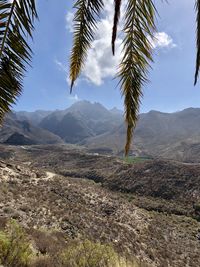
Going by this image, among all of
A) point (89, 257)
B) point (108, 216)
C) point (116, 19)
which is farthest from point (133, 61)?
point (108, 216)

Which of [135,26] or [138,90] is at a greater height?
[135,26]

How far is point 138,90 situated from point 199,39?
104 centimetres

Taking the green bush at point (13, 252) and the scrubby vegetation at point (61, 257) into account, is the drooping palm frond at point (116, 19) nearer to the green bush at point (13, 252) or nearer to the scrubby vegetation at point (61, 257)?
the scrubby vegetation at point (61, 257)

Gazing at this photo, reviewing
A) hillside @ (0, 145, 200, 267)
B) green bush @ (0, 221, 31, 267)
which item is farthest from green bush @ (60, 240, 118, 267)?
hillside @ (0, 145, 200, 267)

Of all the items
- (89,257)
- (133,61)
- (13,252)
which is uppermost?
(133,61)

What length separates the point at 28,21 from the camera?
8.73 ft

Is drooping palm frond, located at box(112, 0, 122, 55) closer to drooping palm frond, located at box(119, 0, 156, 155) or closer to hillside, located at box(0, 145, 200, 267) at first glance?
drooping palm frond, located at box(119, 0, 156, 155)

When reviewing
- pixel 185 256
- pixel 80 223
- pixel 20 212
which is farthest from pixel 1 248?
pixel 185 256

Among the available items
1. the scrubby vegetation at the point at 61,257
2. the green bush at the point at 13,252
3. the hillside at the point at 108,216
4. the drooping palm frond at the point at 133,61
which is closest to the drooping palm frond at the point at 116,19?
the drooping palm frond at the point at 133,61

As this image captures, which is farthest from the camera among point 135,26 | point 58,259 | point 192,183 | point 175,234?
point 192,183

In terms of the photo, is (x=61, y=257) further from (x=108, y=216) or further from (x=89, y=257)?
(x=108, y=216)

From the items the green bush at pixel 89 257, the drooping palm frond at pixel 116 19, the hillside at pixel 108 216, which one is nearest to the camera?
the drooping palm frond at pixel 116 19

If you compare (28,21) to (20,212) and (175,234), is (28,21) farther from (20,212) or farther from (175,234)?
(175,234)

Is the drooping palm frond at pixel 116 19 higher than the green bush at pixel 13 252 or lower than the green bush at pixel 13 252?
higher
